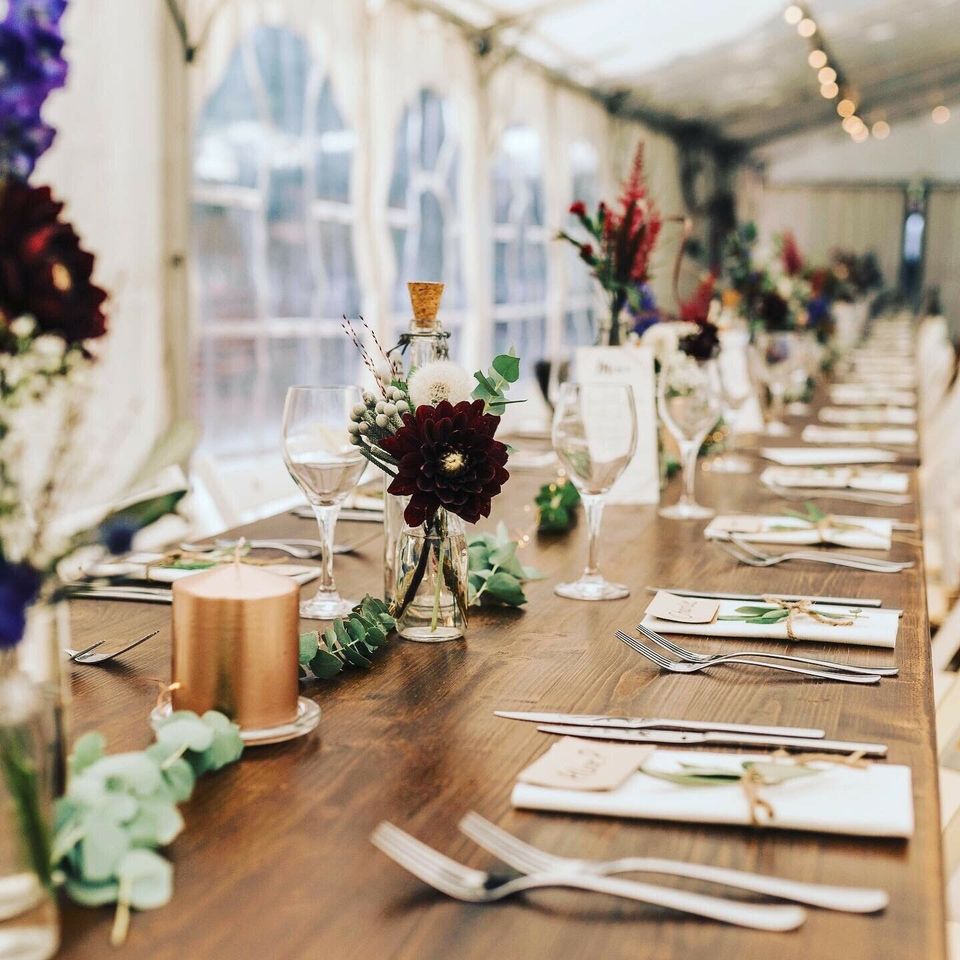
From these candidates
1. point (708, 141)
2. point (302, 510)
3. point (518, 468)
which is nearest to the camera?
point (302, 510)

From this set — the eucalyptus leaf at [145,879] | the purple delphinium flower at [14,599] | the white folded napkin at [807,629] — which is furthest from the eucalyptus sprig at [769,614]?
the purple delphinium flower at [14,599]

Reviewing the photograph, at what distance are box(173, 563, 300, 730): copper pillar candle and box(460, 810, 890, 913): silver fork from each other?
0.23 m

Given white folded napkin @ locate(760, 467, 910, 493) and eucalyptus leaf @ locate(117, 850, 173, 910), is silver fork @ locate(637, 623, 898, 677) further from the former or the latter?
white folded napkin @ locate(760, 467, 910, 493)

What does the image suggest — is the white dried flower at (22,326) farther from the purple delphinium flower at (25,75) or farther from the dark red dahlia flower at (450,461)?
the dark red dahlia flower at (450,461)

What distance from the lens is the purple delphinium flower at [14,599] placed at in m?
0.55

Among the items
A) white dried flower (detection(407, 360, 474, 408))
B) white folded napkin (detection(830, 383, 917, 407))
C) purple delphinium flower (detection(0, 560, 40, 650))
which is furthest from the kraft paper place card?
white folded napkin (detection(830, 383, 917, 407))

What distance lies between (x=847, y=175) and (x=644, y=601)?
2083 centimetres

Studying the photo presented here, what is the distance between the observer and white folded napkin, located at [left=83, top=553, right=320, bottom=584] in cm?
153

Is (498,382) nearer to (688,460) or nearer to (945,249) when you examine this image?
(688,460)

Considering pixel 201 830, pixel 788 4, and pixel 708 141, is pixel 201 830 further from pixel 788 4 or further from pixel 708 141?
pixel 708 141

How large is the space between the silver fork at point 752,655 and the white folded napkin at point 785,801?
28 cm

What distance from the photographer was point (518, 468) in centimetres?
272

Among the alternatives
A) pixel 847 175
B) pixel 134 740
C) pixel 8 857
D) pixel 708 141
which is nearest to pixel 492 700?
pixel 134 740

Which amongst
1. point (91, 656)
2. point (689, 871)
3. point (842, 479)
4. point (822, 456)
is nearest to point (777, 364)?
point (822, 456)
